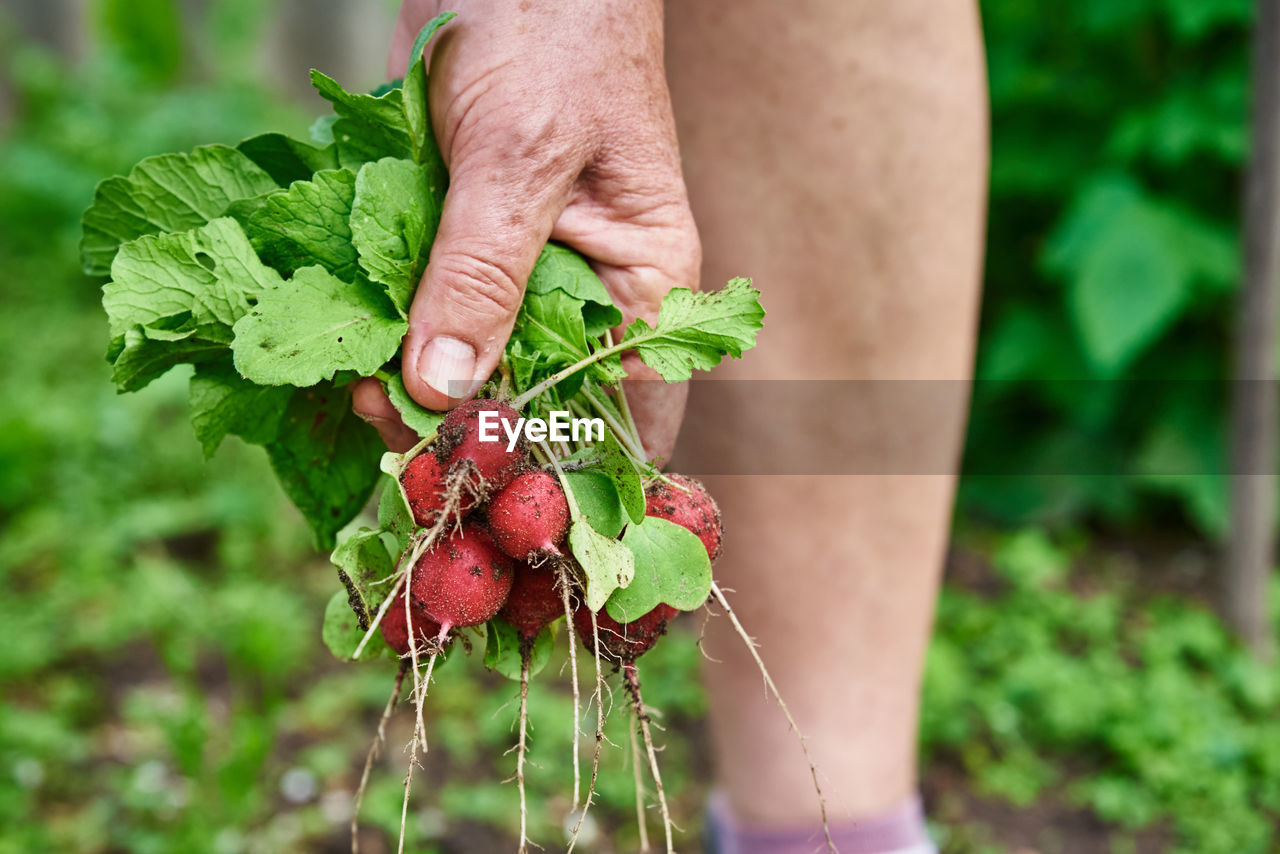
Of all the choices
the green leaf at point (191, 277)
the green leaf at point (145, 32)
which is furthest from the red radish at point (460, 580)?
the green leaf at point (145, 32)

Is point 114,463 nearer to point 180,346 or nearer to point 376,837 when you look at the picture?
point 376,837

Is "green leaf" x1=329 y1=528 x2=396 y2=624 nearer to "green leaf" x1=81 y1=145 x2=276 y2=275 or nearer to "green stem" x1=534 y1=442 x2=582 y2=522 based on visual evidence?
"green stem" x1=534 y1=442 x2=582 y2=522

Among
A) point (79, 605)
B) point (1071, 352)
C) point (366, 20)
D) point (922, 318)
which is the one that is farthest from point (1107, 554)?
point (366, 20)

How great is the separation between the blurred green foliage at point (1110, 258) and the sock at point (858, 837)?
4.26ft

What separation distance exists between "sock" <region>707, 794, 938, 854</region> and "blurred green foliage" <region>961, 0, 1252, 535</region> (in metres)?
1.30

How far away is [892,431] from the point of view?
164 cm

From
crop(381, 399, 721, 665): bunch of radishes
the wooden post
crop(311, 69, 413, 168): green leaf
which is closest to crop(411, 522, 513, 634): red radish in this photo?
crop(381, 399, 721, 665): bunch of radishes

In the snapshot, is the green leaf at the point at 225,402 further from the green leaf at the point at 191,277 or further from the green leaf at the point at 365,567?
the green leaf at the point at 365,567

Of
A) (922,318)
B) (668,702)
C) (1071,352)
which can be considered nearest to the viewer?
(922,318)

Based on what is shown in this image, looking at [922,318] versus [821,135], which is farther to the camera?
[922,318]

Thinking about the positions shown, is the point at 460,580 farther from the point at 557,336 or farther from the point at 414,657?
the point at 557,336

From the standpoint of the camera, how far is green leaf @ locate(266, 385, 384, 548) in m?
1.14

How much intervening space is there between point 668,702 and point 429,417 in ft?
4.95

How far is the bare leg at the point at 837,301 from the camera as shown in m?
1.45
